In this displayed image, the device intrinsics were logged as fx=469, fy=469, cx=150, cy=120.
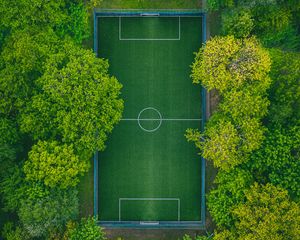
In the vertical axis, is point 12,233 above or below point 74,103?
below

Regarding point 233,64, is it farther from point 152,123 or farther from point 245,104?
point 152,123

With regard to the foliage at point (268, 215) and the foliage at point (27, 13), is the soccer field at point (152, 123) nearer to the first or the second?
the foliage at point (27, 13)

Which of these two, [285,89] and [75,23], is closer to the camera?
[285,89]

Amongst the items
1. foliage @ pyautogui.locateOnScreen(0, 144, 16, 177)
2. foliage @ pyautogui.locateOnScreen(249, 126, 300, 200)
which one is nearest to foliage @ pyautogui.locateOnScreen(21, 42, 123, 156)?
foliage @ pyautogui.locateOnScreen(0, 144, 16, 177)

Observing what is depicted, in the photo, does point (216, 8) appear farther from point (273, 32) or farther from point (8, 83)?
point (8, 83)

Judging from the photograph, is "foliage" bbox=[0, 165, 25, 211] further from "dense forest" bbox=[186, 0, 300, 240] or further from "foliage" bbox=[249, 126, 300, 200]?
"foliage" bbox=[249, 126, 300, 200]

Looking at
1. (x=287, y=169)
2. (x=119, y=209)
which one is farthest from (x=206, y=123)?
(x=119, y=209)

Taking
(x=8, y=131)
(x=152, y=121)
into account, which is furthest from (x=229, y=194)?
(x=8, y=131)

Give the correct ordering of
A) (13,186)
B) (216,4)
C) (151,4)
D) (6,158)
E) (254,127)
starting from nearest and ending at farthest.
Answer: (254,127), (6,158), (13,186), (216,4), (151,4)
